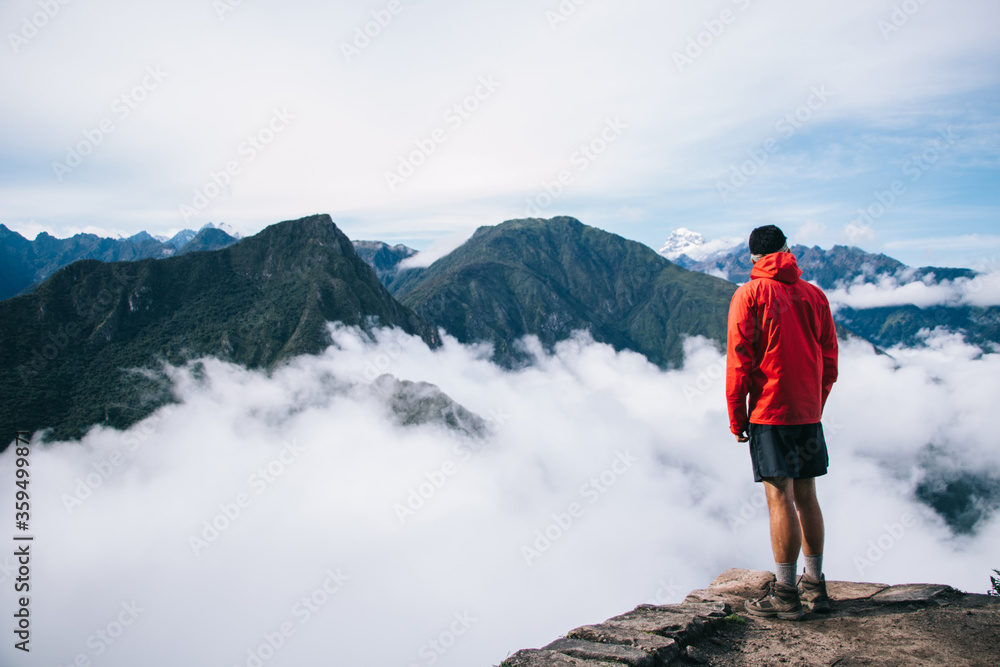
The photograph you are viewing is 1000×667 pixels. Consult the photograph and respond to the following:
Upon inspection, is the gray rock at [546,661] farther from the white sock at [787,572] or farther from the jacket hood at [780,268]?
the jacket hood at [780,268]

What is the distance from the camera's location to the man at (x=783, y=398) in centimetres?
602

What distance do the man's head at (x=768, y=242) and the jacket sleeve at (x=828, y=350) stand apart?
87 cm

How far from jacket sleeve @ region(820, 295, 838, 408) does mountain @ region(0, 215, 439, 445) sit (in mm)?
183925

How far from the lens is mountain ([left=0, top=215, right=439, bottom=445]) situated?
144 metres

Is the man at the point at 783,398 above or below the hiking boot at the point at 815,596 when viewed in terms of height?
above

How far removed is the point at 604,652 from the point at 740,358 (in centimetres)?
367

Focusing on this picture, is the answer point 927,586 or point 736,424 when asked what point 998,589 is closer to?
point 927,586

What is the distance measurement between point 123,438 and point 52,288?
55.8 metres

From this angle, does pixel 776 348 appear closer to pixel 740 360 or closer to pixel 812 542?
pixel 740 360

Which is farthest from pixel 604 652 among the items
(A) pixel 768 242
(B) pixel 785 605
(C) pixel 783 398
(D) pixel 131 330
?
(D) pixel 131 330

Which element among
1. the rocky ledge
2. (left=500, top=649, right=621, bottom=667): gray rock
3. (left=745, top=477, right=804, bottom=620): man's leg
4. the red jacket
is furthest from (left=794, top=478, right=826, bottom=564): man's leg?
(left=500, top=649, right=621, bottom=667): gray rock

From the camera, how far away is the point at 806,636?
569cm

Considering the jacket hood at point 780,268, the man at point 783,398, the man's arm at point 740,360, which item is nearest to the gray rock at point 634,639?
the man at point 783,398

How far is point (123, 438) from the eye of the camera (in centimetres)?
16762
